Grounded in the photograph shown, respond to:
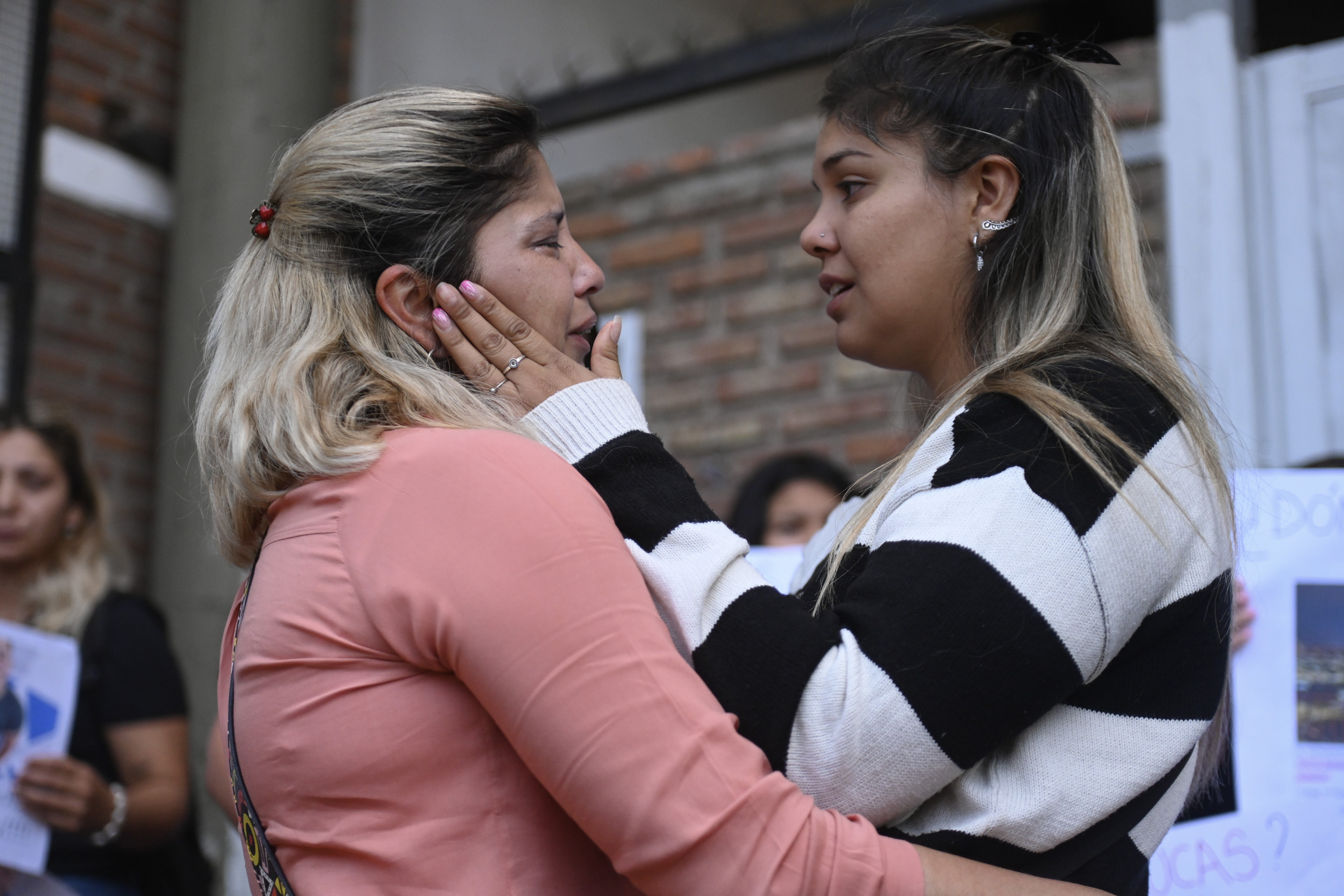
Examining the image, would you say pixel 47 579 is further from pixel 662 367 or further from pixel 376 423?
pixel 376 423

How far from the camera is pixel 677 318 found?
13.6 ft

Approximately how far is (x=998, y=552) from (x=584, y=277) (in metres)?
0.61

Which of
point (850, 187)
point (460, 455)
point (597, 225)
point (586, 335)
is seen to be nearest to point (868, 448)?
point (597, 225)

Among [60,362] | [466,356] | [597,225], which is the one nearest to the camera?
[466,356]

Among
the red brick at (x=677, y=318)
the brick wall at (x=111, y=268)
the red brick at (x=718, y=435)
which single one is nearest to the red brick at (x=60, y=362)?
the brick wall at (x=111, y=268)

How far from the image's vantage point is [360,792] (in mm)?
1146

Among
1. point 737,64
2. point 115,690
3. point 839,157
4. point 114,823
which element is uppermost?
point 737,64

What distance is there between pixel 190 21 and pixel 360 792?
4079 millimetres

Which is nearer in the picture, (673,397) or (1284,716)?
(1284,716)

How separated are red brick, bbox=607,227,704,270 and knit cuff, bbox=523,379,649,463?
2818 millimetres

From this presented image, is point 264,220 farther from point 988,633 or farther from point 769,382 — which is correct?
point 769,382

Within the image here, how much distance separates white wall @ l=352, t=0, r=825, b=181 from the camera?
505 cm

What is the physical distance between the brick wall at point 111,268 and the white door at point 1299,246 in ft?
11.9

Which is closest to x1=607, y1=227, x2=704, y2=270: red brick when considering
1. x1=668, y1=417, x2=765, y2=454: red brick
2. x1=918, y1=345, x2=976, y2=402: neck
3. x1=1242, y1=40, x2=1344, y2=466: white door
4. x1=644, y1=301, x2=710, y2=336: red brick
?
x1=644, y1=301, x2=710, y2=336: red brick
